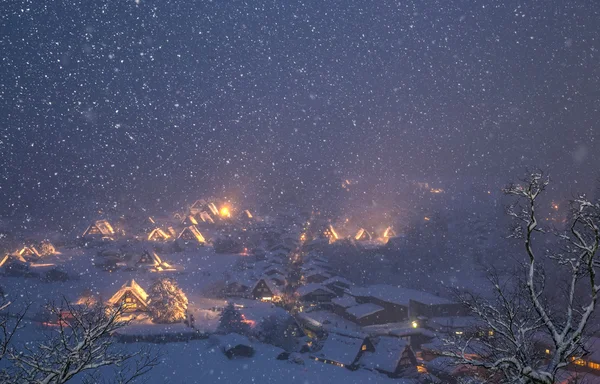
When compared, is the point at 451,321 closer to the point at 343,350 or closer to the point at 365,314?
the point at 365,314

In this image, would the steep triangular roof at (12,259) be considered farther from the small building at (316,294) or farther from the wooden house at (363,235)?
the wooden house at (363,235)

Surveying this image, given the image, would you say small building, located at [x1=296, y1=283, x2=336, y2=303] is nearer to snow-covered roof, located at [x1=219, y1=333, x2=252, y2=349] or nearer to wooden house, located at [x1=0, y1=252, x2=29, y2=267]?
snow-covered roof, located at [x1=219, y1=333, x2=252, y2=349]

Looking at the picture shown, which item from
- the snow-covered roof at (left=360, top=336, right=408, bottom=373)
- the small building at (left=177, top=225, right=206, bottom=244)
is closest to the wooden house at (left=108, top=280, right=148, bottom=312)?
the snow-covered roof at (left=360, top=336, right=408, bottom=373)

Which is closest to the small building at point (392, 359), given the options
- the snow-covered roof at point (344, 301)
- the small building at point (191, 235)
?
the snow-covered roof at point (344, 301)

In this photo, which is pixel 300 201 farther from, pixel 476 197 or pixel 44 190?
pixel 44 190

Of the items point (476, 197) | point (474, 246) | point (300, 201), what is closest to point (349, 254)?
point (474, 246)

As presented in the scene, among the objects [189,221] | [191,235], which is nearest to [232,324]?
[191,235]
